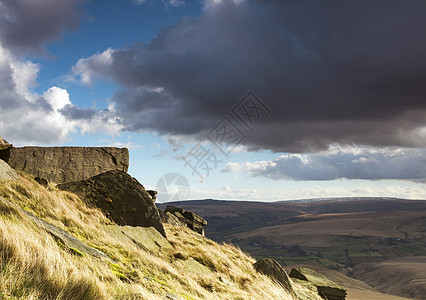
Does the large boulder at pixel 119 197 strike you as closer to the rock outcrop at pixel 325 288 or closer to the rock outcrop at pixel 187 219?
the rock outcrop at pixel 325 288

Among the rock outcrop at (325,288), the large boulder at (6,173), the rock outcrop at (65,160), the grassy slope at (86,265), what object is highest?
the rock outcrop at (65,160)

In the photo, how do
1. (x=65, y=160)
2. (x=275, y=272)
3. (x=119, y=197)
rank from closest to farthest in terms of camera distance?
(x=119, y=197) < (x=275, y=272) < (x=65, y=160)

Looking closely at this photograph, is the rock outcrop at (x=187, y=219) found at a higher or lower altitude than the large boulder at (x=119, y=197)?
lower

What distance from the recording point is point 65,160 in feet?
43.8

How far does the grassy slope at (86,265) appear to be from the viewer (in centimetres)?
356

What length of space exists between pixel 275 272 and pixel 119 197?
22.9ft

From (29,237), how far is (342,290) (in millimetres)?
15780

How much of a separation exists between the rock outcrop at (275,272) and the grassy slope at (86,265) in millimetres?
553

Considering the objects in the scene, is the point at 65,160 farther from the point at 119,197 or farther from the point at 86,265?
the point at 86,265

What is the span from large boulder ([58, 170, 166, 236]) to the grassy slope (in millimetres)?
662

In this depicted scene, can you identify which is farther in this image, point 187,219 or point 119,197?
point 187,219

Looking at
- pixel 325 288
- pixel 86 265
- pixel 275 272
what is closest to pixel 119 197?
pixel 86 265

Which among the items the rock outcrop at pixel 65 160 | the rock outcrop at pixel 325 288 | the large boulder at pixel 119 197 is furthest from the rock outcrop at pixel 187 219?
the large boulder at pixel 119 197

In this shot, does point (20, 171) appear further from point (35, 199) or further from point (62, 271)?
point (62, 271)
